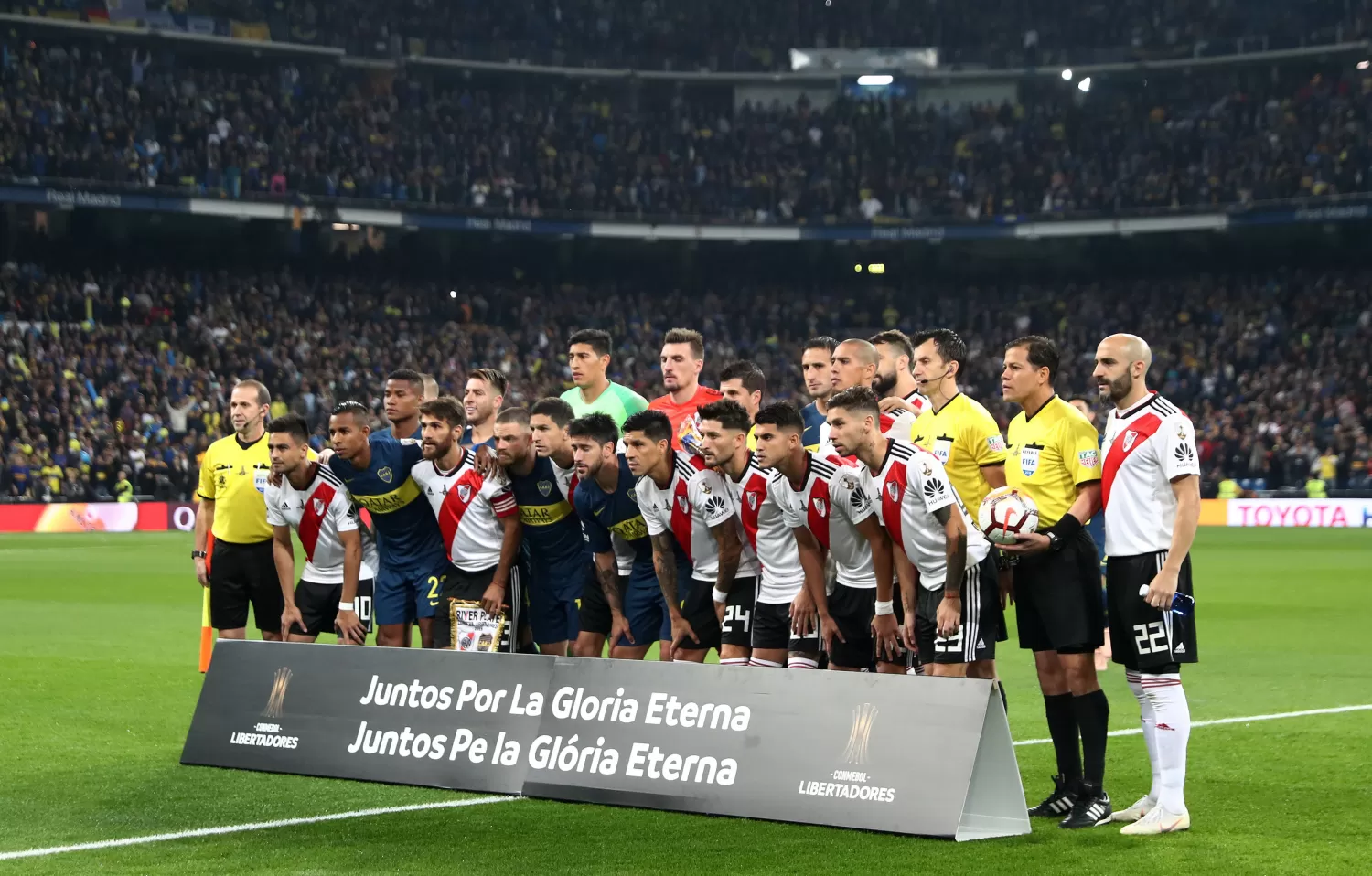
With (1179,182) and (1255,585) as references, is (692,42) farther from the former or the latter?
(1255,585)

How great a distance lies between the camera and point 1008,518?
7145mm

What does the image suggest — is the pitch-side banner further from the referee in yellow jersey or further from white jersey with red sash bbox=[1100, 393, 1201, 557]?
the referee in yellow jersey

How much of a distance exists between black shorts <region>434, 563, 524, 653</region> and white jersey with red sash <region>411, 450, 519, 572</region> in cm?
7

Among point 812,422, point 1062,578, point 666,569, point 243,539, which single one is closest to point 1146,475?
point 1062,578

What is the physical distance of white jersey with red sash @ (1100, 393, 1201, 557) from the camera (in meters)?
7.11

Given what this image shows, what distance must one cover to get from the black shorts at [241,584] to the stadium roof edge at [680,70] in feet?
109

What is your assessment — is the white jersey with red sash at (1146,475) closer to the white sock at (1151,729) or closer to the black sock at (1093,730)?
the white sock at (1151,729)

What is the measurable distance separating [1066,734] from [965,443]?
181 cm

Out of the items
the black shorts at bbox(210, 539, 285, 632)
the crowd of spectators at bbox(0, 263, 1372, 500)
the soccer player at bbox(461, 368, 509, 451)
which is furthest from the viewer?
the crowd of spectators at bbox(0, 263, 1372, 500)

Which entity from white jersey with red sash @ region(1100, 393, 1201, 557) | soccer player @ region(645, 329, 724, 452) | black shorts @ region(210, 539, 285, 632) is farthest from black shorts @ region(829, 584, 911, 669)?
black shorts @ region(210, 539, 285, 632)

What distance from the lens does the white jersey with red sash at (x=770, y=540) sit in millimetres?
8219

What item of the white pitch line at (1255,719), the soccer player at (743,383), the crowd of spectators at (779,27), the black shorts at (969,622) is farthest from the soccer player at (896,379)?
the crowd of spectators at (779,27)

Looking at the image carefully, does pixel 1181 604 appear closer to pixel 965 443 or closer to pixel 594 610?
pixel 965 443

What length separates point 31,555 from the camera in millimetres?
27391
